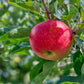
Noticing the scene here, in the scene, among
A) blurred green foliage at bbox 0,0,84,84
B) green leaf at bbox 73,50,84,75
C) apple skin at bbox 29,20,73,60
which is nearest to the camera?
apple skin at bbox 29,20,73,60

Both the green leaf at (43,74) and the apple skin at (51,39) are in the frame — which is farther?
the green leaf at (43,74)

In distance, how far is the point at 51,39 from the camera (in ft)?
3.83

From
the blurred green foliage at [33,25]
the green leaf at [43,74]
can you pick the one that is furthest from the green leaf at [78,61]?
the green leaf at [43,74]

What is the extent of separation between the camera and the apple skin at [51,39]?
1172 millimetres

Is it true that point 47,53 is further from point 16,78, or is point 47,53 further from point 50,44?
point 16,78

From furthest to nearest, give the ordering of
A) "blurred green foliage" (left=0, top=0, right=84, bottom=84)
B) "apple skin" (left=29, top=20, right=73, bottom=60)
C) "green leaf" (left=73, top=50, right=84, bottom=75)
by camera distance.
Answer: "green leaf" (left=73, top=50, right=84, bottom=75) < "blurred green foliage" (left=0, top=0, right=84, bottom=84) < "apple skin" (left=29, top=20, right=73, bottom=60)

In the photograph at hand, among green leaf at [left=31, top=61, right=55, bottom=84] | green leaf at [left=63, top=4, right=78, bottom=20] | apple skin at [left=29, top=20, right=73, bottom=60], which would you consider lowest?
green leaf at [left=31, top=61, right=55, bottom=84]

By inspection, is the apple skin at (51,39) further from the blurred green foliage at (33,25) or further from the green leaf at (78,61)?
the green leaf at (78,61)

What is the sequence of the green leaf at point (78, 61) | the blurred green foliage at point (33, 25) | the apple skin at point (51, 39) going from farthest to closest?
the green leaf at point (78, 61), the blurred green foliage at point (33, 25), the apple skin at point (51, 39)

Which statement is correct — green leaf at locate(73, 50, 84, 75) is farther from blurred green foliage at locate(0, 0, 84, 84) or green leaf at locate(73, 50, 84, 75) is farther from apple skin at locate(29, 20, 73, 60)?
apple skin at locate(29, 20, 73, 60)

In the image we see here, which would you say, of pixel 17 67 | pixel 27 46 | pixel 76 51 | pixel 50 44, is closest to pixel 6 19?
pixel 27 46

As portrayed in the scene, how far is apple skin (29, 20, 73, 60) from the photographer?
117cm

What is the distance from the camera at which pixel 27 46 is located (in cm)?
156

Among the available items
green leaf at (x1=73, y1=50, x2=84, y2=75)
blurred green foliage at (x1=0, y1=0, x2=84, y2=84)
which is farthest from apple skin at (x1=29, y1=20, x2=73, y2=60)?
green leaf at (x1=73, y1=50, x2=84, y2=75)
